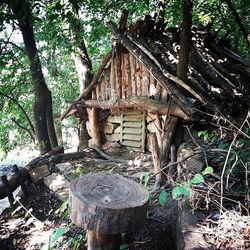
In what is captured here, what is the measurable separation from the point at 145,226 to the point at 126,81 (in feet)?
14.1

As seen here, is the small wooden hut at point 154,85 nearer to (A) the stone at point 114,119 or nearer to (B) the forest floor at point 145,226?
(A) the stone at point 114,119

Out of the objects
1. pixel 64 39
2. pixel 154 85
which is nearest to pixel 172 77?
pixel 154 85

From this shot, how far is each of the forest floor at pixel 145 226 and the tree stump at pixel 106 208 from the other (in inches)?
9.6

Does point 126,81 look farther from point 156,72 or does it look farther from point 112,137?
point 112,137

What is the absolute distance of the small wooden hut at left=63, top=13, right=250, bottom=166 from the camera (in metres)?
5.57

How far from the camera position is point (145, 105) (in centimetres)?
641

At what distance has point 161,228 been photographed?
3.87 metres

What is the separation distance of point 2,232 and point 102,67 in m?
4.52

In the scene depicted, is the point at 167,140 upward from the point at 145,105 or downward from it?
downward

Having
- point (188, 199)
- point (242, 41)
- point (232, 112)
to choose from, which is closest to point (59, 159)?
point (232, 112)

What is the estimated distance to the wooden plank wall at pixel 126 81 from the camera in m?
6.68

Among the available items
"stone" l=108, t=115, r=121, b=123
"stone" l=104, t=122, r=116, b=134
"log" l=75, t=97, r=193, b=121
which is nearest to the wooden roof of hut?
"log" l=75, t=97, r=193, b=121

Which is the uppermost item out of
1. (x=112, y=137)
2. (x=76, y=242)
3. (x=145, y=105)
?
(x=145, y=105)

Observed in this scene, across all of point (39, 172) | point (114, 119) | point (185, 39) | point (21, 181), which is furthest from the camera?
point (114, 119)
